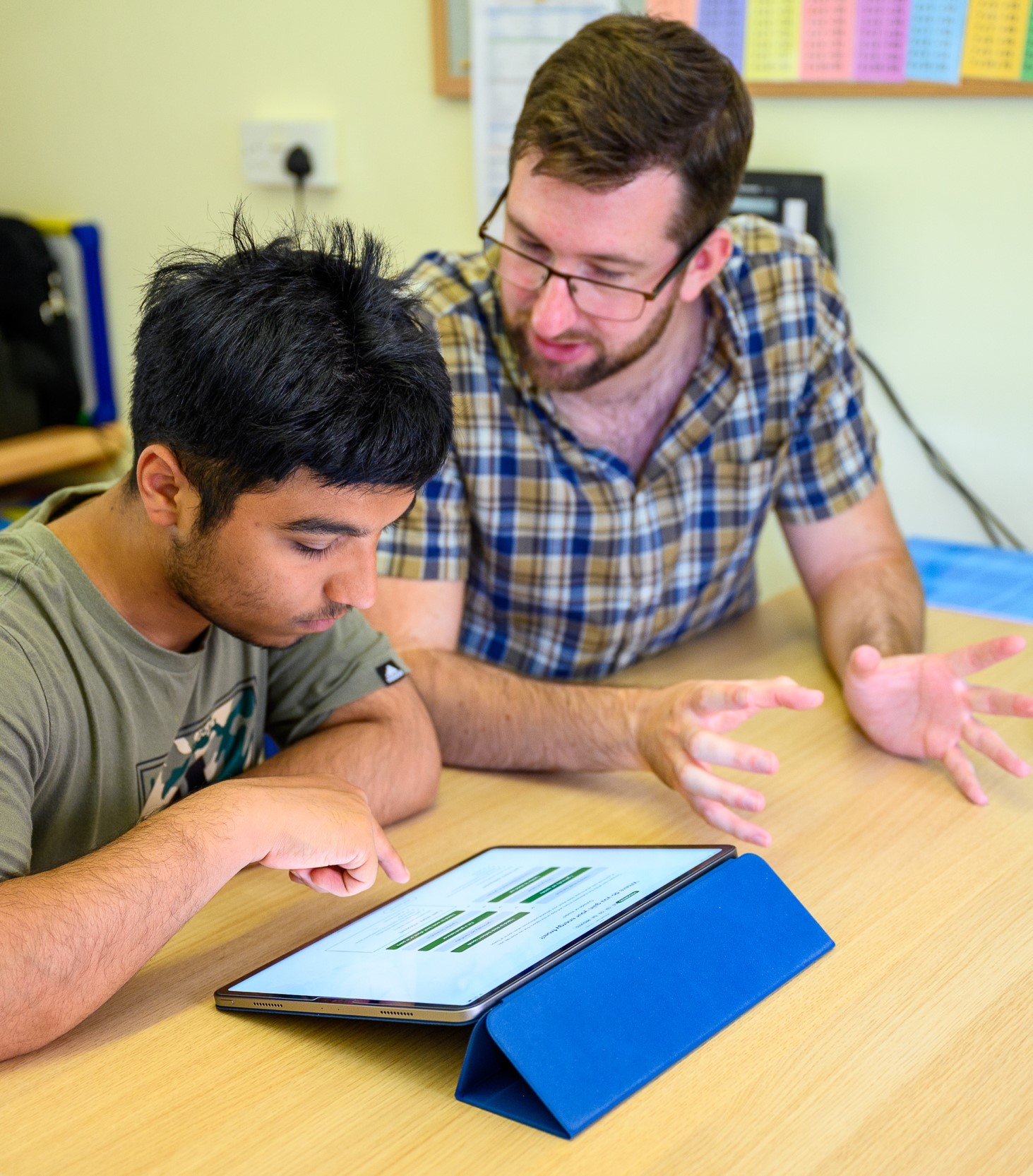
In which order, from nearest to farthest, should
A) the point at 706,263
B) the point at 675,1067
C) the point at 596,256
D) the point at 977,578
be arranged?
the point at 675,1067 < the point at 596,256 < the point at 706,263 < the point at 977,578

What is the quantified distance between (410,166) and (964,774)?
1.58 metres

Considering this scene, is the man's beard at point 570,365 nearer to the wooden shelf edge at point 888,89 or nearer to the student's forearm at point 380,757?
the student's forearm at point 380,757

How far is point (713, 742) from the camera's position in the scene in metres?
1.08

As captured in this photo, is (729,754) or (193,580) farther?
(729,754)

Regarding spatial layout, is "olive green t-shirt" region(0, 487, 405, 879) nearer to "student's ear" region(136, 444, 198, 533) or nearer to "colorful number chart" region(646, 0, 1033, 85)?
"student's ear" region(136, 444, 198, 533)

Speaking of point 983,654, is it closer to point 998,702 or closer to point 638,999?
point 998,702

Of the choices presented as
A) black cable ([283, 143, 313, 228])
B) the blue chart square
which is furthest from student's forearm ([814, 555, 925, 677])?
black cable ([283, 143, 313, 228])

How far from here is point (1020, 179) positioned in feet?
5.62

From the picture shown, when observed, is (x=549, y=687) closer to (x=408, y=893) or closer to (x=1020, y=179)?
(x=408, y=893)

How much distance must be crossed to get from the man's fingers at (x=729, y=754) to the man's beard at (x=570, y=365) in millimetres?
437

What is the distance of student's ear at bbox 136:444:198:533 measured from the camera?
0.90 m

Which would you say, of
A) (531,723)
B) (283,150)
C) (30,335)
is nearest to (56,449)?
(30,335)

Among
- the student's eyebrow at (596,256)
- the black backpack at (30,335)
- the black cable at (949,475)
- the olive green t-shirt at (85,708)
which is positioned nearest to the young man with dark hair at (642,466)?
the student's eyebrow at (596,256)

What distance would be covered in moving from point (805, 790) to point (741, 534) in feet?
1.55
